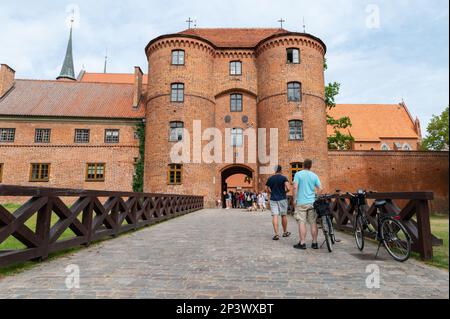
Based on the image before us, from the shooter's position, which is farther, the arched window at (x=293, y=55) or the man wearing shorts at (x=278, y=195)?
the arched window at (x=293, y=55)

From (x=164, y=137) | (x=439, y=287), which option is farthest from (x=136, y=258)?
(x=164, y=137)

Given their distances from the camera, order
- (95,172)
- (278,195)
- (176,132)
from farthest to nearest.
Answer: (95,172), (176,132), (278,195)

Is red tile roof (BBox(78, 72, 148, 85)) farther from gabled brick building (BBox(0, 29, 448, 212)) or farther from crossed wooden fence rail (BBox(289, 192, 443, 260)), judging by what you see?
crossed wooden fence rail (BBox(289, 192, 443, 260))

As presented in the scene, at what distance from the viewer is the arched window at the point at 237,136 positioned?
24984mm

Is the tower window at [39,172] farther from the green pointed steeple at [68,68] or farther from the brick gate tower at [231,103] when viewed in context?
the green pointed steeple at [68,68]

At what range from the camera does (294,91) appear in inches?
937

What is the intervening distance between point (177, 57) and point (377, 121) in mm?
32501

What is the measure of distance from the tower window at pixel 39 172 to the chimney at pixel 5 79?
774 centimetres

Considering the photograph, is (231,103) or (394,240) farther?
(231,103)

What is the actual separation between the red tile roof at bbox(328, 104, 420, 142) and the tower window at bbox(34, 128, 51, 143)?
115ft

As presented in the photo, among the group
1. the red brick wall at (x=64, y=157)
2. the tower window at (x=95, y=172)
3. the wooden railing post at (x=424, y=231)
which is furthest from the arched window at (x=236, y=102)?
the wooden railing post at (x=424, y=231)

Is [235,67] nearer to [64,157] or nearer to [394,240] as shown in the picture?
[64,157]

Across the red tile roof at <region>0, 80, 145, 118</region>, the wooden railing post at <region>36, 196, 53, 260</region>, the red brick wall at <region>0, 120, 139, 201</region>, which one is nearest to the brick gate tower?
the red brick wall at <region>0, 120, 139, 201</region>

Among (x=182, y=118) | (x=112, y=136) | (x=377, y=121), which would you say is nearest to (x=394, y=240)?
(x=182, y=118)
